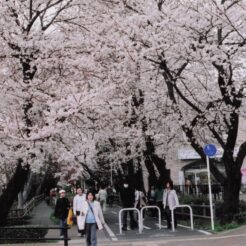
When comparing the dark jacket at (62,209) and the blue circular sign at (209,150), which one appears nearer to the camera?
the blue circular sign at (209,150)

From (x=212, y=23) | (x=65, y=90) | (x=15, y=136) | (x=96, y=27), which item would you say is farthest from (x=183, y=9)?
(x=15, y=136)

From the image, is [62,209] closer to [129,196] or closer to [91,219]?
[129,196]

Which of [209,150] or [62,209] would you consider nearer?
[209,150]

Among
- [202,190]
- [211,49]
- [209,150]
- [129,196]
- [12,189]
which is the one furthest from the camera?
[202,190]

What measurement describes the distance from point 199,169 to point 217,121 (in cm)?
2974

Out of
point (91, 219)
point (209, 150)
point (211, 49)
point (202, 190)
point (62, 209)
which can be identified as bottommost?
point (91, 219)

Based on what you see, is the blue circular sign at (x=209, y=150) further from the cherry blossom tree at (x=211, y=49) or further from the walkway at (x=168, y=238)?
the walkway at (x=168, y=238)

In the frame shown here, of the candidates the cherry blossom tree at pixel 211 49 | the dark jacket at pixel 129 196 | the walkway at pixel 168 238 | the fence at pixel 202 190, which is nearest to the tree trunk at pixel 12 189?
the walkway at pixel 168 238

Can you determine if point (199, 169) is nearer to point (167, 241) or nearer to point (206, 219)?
point (206, 219)

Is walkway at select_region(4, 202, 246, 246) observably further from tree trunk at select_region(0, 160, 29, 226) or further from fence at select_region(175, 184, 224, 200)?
fence at select_region(175, 184, 224, 200)

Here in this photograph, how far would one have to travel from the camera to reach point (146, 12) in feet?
49.1

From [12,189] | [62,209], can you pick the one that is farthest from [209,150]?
[12,189]

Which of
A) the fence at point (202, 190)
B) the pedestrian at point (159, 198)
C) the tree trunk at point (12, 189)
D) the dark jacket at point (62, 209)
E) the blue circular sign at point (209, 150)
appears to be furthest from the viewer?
the fence at point (202, 190)

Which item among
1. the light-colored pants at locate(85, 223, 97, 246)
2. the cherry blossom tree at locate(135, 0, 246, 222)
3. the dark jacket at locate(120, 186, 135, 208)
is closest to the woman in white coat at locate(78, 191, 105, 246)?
the light-colored pants at locate(85, 223, 97, 246)
